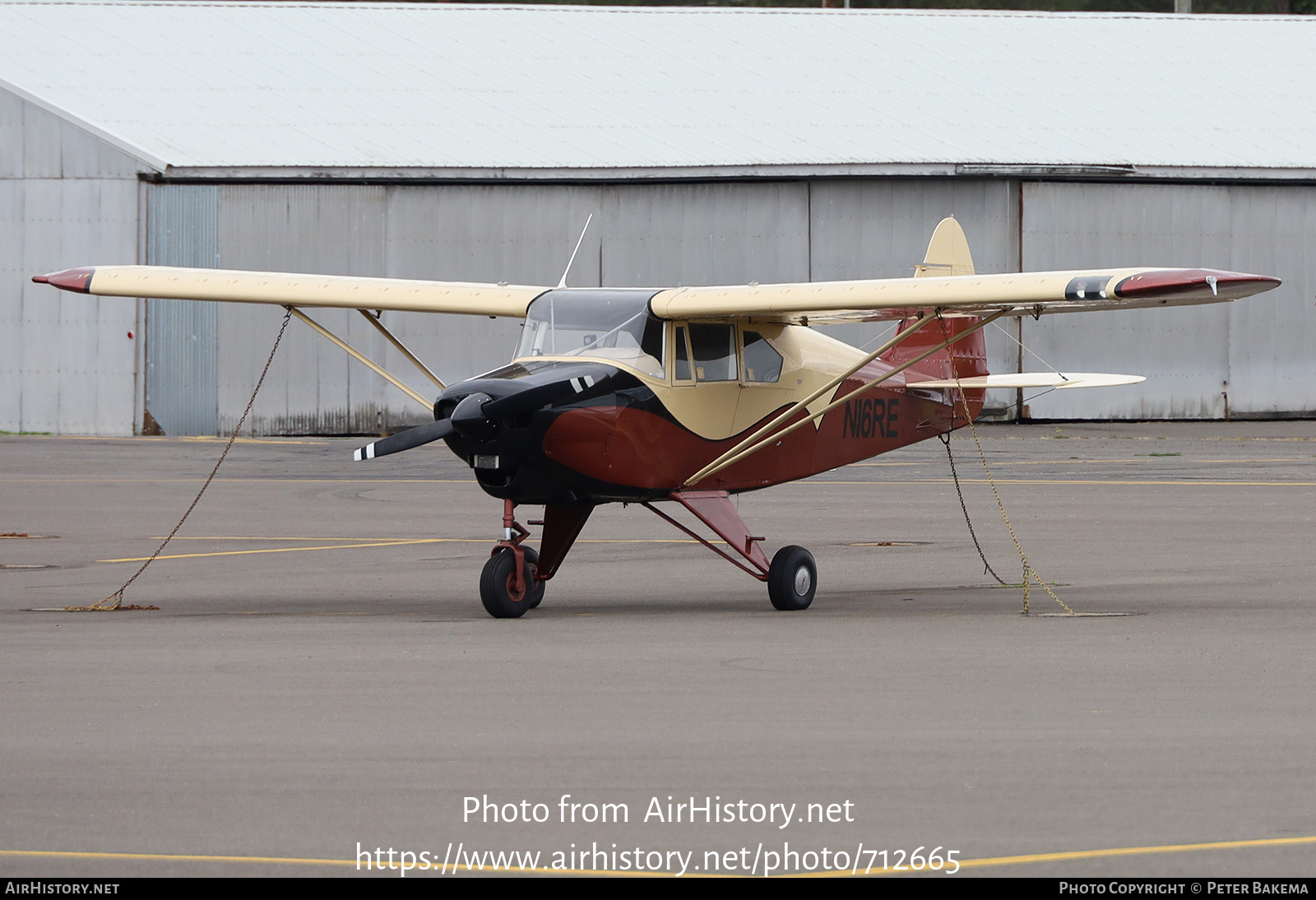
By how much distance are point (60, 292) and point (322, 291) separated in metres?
20.8

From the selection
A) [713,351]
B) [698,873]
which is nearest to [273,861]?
[698,873]

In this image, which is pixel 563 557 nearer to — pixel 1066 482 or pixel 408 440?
pixel 408 440

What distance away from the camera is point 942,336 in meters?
16.3

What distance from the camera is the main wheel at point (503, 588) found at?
12.5 m

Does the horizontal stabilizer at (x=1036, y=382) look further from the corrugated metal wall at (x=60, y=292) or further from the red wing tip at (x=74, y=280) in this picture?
the corrugated metal wall at (x=60, y=292)

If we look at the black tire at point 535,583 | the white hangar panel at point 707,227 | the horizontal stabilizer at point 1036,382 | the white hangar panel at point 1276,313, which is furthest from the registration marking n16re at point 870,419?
the white hangar panel at point 1276,313

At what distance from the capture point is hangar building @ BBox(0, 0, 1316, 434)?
3356cm

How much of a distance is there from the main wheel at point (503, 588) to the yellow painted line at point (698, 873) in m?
6.49

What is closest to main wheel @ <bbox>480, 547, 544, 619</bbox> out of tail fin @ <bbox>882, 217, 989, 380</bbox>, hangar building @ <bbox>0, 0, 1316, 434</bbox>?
tail fin @ <bbox>882, 217, 989, 380</bbox>

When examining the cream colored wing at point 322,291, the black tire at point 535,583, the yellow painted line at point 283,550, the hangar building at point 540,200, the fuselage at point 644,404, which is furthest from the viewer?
the hangar building at point 540,200

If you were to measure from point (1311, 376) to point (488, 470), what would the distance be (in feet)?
92.9

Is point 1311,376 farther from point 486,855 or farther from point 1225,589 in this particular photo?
point 486,855
